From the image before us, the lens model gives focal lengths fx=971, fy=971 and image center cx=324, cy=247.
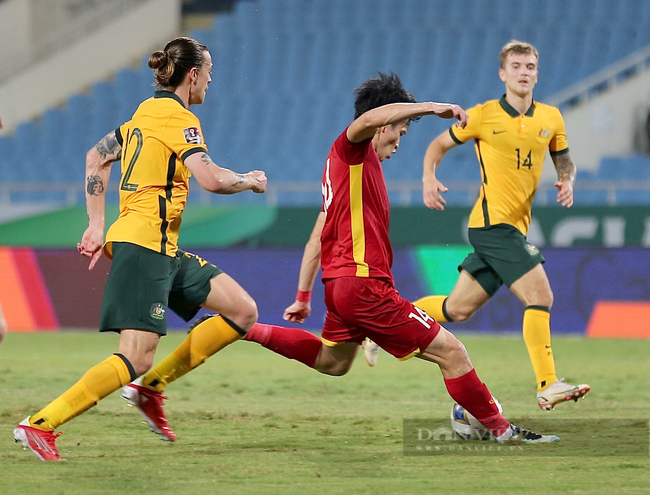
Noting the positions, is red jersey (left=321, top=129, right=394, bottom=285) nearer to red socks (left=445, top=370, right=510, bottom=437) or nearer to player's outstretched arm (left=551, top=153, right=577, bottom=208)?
red socks (left=445, top=370, right=510, bottom=437)

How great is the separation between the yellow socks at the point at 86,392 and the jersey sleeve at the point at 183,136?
3.62 ft

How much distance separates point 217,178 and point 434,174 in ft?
6.76

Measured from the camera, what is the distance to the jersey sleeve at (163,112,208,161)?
4930 millimetres

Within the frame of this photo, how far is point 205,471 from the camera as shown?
4.74 meters

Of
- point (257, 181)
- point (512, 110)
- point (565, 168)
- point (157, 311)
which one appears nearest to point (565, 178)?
point (565, 168)

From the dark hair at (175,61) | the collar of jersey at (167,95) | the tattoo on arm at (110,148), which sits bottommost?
the tattoo on arm at (110,148)

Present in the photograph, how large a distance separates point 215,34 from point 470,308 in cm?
1517

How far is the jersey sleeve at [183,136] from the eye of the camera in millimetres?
4930

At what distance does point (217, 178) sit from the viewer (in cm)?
477

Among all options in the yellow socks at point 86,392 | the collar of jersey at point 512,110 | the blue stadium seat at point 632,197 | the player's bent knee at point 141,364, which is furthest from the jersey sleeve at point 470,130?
the blue stadium seat at point 632,197

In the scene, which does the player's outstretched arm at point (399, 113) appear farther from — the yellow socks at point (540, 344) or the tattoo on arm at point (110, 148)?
the yellow socks at point (540, 344)

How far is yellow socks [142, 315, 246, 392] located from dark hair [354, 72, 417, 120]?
1421 millimetres

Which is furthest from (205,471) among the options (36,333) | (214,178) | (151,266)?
(36,333)

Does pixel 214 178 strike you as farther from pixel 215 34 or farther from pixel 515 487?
pixel 215 34
